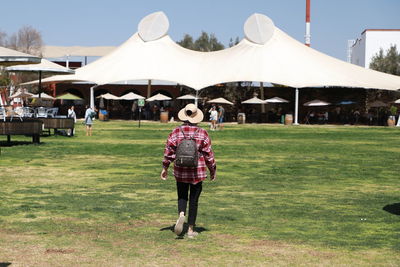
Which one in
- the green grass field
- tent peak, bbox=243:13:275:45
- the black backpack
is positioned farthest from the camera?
tent peak, bbox=243:13:275:45

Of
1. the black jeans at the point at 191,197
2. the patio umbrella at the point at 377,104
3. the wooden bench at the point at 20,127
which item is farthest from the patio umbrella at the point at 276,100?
the black jeans at the point at 191,197

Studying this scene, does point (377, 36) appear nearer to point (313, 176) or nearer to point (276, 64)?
point (276, 64)

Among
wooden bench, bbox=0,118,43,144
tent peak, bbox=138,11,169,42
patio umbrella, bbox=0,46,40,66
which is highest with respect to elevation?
tent peak, bbox=138,11,169,42

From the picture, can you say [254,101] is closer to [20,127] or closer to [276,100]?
[276,100]

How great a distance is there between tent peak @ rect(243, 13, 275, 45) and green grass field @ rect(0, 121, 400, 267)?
47168 mm

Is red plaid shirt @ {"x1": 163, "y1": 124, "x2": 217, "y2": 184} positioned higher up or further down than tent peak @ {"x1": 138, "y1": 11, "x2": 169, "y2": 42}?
further down

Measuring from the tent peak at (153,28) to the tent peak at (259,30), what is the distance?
7775 mm

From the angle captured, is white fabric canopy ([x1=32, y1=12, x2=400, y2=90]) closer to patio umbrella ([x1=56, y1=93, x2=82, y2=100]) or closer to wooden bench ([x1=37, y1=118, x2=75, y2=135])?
patio umbrella ([x1=56, y1=93, x2=82, y2=100])

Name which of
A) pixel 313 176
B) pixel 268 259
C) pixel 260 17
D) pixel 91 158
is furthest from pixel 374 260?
pixel 260 17

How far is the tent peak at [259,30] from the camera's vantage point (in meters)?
64.5

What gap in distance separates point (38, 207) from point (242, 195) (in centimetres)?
335

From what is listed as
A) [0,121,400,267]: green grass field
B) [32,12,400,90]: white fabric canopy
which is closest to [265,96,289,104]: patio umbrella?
[32,12,400,90]: white fabric canopy

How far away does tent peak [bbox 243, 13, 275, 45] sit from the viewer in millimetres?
64500

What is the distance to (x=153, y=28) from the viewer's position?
6831 centimetres
